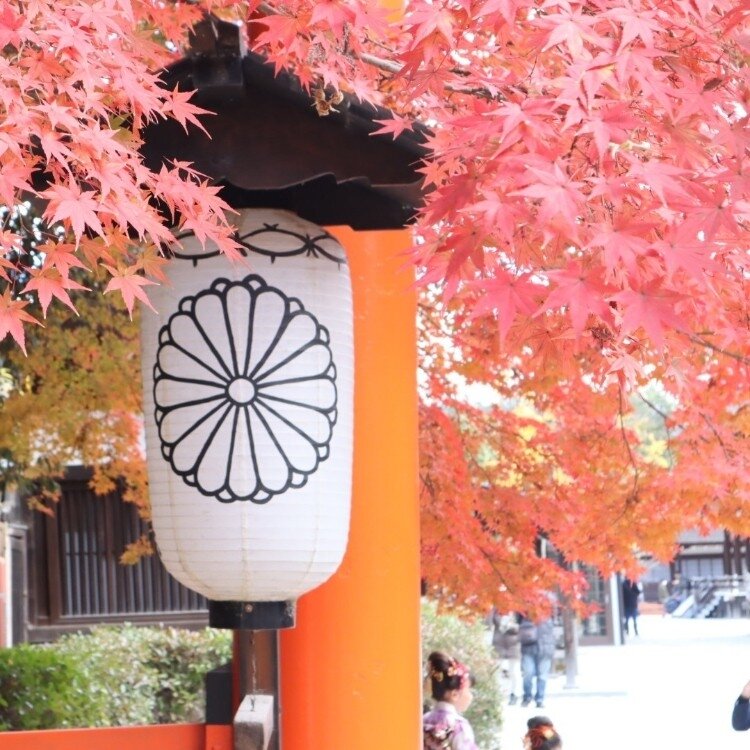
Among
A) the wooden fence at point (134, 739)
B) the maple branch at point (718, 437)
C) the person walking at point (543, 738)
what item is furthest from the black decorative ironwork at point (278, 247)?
the maple branch at point (718, 437)

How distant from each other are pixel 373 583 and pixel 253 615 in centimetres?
83

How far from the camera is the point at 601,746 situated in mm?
12758

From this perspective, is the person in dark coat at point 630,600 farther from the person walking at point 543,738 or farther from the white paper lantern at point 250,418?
the white paper lantern at point 250,418

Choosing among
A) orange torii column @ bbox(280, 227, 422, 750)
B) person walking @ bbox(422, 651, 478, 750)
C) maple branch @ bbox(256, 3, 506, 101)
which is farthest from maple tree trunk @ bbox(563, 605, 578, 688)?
maple branch @ bbox(256, 3, 506, 101)

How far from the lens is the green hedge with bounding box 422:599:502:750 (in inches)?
414

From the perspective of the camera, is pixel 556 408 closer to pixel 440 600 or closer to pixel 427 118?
pixel 440 600

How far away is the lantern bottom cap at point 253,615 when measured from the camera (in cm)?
364

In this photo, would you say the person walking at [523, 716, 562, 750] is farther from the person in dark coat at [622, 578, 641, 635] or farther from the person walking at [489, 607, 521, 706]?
the person in dark coat at [622, 578, 641, 635]

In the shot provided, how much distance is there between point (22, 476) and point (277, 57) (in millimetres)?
6563

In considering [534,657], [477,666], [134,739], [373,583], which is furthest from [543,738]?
[534,657]

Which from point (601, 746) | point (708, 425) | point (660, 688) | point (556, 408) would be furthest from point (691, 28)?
point (660, 688)

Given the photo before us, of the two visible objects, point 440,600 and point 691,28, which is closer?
point 691,28

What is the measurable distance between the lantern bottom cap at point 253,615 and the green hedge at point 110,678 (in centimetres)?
575

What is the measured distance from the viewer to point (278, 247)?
3.68 metres
